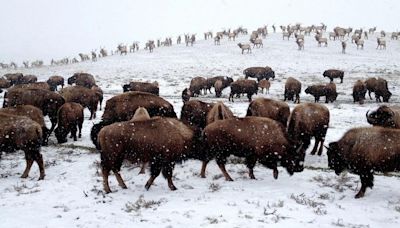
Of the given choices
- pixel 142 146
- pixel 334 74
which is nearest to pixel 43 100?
pixel 142 146

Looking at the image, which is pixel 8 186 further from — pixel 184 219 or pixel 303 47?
pixel 303 47

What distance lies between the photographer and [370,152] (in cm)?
765

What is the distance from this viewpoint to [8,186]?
27.8 feet

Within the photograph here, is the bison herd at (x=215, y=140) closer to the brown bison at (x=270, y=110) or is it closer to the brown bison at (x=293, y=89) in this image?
the brown bison at (x=270, y=110)

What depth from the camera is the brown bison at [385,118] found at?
1097 cm

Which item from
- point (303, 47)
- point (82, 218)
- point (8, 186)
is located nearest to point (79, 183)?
point (8, 186)

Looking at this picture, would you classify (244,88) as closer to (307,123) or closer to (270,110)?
(270,110)

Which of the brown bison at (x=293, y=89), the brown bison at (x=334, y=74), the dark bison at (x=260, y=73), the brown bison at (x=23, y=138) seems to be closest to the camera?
the brown bison at (x=23, y=138)

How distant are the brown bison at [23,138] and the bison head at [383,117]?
8462mm

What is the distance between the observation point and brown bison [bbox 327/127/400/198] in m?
7.52

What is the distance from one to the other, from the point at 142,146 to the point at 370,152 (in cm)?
425

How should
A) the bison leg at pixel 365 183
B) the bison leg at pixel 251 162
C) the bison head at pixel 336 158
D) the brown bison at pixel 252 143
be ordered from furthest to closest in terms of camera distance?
1. the bison leg at pixel 251 162
2. the brown bison at pixel 252 143
3. the bison head at pixel 336 158
4. the bison leg at pixel 365 183

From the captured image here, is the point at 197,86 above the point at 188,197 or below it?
below

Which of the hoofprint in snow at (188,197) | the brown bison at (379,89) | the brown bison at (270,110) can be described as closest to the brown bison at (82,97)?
the hoofprint in snow at (188,197)
